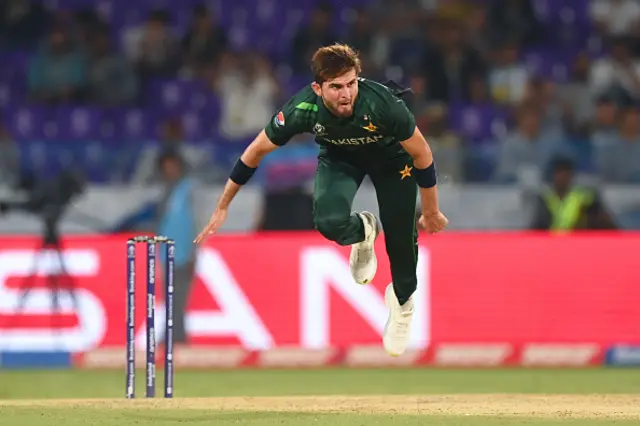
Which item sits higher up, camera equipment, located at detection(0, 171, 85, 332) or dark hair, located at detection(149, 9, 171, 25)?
dark hair, located at detection(149, 9, 171, 25)

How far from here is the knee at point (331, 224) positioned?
8.69 m

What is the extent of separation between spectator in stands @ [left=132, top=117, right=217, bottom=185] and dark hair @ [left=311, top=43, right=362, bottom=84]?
593cm

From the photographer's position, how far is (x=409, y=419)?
27.8 ft

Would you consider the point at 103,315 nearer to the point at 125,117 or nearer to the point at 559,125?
the point at 125,117

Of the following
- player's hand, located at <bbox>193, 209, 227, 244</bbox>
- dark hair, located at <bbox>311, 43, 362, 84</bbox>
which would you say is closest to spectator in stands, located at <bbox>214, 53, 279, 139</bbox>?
player's hand, located at <bbox>193, 209, 227, 244</bbox>

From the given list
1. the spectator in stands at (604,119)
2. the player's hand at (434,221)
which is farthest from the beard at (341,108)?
the spectator in stands at (604,119)

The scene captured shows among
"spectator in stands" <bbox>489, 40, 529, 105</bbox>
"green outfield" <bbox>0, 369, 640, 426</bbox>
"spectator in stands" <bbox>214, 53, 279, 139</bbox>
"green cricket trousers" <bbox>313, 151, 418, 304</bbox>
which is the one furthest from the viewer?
"spectator in stands" <bbox>489, 40, 529, 105</bbox>

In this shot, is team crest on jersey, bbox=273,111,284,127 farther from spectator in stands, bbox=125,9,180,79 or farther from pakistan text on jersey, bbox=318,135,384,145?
spectator in stands, bbox=125,9,180,79

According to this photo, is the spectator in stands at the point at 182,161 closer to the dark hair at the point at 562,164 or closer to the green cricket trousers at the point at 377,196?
the dark hair at the point at 562,164

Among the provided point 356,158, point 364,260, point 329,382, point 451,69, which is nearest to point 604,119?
point 451,69

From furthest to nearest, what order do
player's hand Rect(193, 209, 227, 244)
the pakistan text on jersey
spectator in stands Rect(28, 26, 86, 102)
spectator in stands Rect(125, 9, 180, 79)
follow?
spectator in stands Rect(125, 9, 180, 79)
spectator in stands Rect(28, 26, 86, 102)
player's hand Rect(193, 209, 227, 244)
the pakistan text on jersey

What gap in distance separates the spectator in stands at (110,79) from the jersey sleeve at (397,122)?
8.26 m

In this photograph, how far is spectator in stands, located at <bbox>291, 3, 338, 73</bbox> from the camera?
16.7 meters

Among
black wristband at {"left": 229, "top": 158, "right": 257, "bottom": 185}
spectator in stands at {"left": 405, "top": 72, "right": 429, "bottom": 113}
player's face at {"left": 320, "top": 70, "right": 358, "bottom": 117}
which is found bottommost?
black wristband at {"left": 229, "top": 158, "right": 257, "bottom": 185}
